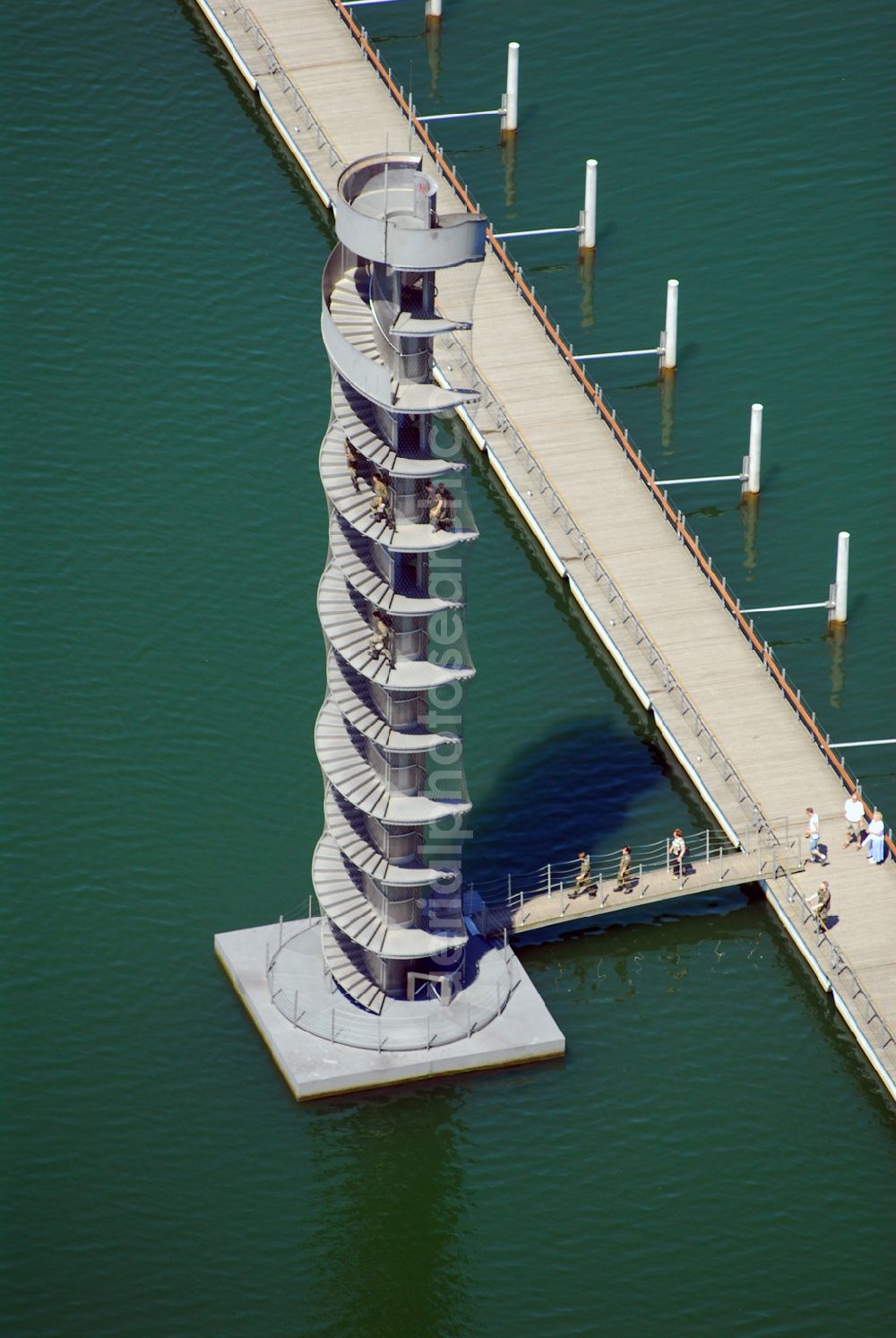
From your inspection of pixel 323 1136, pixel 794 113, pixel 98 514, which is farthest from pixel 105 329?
pixel 323 1136

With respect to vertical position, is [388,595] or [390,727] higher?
[388,595]

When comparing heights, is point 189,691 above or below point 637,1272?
above

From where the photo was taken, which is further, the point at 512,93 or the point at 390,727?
the point at 512,93

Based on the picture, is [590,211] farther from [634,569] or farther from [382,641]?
[382,641]

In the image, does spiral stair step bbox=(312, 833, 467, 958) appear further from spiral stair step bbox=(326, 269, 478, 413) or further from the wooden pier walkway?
spiral stair step bbox=(326, 269, 478, 413)

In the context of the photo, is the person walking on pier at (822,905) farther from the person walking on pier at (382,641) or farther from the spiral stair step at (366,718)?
the person walking on pier at (382,641)

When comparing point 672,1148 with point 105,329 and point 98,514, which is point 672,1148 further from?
point 105,329

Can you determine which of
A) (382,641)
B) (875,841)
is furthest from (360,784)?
(875,841)

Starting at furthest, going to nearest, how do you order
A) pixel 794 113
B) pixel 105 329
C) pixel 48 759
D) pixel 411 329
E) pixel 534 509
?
pixel 794 113, pixel 105 329, pixel 534 509, pixel 48 759, pixel 411 329
